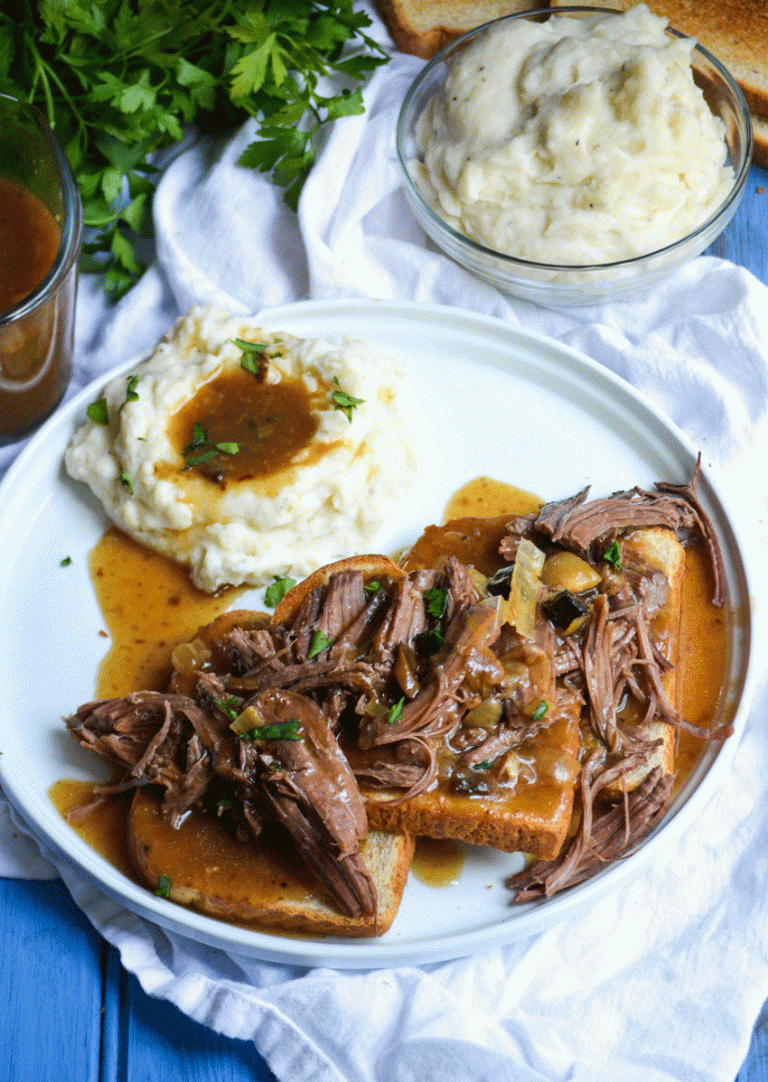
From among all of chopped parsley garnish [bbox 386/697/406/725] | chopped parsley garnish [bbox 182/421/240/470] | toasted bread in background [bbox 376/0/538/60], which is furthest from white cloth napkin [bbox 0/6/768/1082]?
chopped parsley garnish [bbox 386/697/406/725]

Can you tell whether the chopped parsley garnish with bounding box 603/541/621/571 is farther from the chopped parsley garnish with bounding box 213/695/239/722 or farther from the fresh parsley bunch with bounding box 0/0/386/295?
the fresh parsley bunch with bounding box 0/0/386/295

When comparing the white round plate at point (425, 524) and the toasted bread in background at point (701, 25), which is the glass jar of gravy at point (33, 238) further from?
the toasted bread in background at point (701, 25)

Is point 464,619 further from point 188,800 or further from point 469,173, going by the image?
point 469,173

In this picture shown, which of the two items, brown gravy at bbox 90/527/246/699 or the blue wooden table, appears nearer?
the blue wooden table

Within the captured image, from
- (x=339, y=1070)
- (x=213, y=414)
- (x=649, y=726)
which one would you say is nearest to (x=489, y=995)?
(x=339, y=1070)

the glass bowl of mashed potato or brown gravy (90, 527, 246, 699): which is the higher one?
the glass bowl of mashed potato

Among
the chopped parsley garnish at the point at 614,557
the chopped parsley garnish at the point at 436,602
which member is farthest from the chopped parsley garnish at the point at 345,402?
the chopped parsley garnish at the point at 614,557

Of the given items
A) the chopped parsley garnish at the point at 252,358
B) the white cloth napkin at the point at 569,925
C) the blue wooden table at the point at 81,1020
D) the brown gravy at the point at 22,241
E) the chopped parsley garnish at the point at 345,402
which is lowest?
the blue wooden table at the point at 81,1020

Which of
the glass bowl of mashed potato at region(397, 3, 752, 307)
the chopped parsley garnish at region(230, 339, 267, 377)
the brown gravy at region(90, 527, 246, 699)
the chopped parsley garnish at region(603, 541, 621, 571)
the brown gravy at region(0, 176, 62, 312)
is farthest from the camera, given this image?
the glass bowl of mashed potato at region(397, 3, 752, 307)
